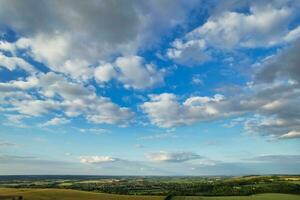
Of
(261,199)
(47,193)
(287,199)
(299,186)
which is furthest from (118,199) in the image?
(299,186)

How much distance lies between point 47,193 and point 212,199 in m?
59.9

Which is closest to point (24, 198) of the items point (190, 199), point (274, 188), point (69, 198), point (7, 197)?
point (7, 197)

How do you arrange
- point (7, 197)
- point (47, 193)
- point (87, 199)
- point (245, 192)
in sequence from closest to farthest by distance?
1. point (7, 197)
2. point (87, 199)
3. point (47, 193)
4. point (245, 192)

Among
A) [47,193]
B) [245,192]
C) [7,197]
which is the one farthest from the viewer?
[245,192]

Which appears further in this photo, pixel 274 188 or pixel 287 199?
pixel 274 188

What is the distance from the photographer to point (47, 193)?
4724 inches

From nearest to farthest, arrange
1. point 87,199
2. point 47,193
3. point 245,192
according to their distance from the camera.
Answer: point 87,199 → point 47,193 → point 245,192

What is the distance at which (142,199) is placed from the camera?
11388 cm

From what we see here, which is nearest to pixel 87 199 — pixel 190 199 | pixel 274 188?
pixel 190 199

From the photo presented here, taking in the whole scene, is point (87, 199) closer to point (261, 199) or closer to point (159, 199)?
point (159, 199)

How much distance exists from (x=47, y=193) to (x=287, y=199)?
87370mm

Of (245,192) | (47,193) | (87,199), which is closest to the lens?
(87,199)

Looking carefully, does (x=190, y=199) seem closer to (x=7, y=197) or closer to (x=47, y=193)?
(x=47, y=193)

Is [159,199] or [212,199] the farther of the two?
[212,199]
